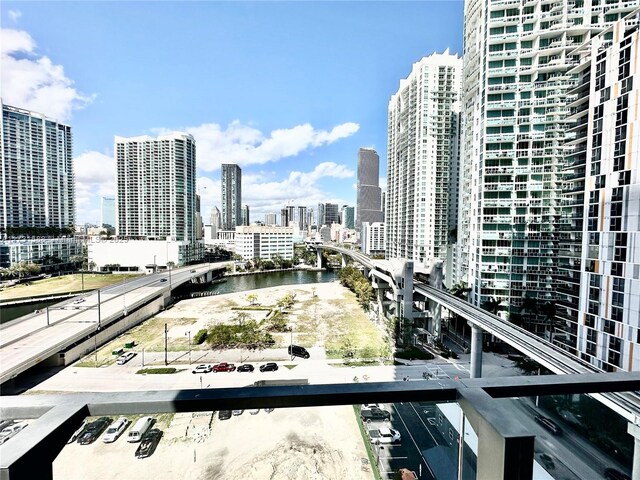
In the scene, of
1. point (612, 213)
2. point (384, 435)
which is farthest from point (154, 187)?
point (384, 435)

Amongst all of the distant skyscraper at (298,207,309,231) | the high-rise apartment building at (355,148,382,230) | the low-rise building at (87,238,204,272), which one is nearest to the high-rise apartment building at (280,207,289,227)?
the distant skyscraper at (298,207,309,231)

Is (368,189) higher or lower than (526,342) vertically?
higher

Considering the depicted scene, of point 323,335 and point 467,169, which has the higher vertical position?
point 467,169

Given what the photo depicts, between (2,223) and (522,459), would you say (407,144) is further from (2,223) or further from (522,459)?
(2,223)

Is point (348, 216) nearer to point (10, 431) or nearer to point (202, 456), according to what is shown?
point (202, 456)

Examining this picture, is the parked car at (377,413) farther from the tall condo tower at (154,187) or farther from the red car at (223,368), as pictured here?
the tall condo tower at (154,187)

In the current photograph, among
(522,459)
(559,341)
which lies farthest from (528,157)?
(522,459)
